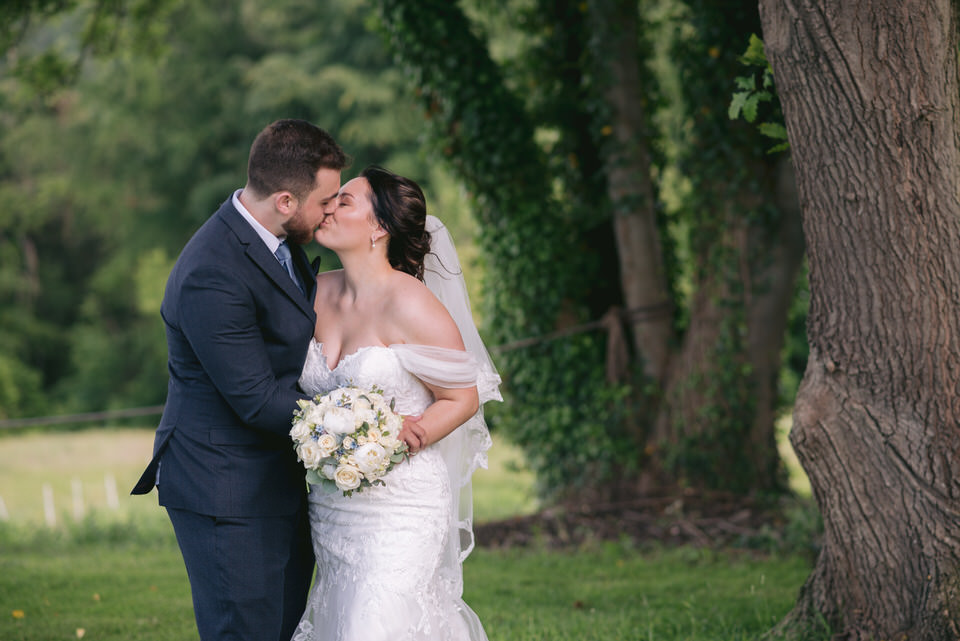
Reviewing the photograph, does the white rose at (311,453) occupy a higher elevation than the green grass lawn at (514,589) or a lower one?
higher

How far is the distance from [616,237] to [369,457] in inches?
214

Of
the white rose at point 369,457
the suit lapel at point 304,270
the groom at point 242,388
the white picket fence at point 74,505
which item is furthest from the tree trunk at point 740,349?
the white picket fence at point 74,505

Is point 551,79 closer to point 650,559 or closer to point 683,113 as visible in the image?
point 683,113

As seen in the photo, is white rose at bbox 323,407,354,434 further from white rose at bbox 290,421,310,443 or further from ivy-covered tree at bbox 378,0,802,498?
ivy-covered tree at bbox 378,0,802,498

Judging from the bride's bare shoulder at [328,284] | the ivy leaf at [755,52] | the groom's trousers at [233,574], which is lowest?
the groom's trousers at [233,574]

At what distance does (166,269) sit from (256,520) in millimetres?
25337

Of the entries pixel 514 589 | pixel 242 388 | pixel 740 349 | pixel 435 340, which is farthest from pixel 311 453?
pixel 740 349

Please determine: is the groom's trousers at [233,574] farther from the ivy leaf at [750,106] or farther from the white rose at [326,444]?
the ivy leaf at [750,106]

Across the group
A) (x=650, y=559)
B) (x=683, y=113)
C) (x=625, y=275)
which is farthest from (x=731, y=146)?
(x=650, y=559)

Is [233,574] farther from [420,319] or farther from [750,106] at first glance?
[750,106]

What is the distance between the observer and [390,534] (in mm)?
3521

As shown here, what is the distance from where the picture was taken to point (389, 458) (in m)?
3.25

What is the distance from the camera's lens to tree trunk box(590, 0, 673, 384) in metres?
7.87

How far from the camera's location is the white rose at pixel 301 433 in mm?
3180
